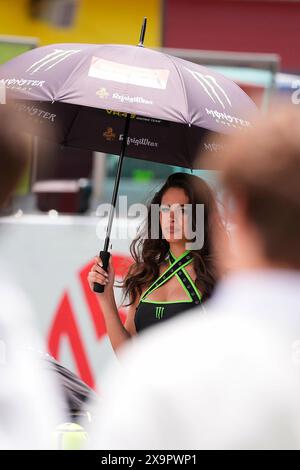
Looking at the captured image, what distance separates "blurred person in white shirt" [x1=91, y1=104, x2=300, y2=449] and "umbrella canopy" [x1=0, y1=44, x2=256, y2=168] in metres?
1.57

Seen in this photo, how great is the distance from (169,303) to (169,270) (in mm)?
185

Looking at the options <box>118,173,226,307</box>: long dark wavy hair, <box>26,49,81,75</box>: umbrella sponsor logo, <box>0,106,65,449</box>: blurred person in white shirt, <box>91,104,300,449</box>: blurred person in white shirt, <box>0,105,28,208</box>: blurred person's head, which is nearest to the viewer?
<box>91,104,300,449</box>: blurred person in white shirt

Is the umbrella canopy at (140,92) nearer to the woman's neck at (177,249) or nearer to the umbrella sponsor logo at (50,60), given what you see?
the umbrella sponsor logo at (50,60)

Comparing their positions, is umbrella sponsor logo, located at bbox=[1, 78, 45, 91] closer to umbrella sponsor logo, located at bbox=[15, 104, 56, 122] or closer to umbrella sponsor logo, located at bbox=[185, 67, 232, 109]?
umbrella sponsor logo, located at bbox=[15, 104, 56, 122]

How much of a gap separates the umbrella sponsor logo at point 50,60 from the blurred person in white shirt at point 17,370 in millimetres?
1307

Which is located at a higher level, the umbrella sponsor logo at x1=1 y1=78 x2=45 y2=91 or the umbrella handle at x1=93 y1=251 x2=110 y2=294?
the umbrella sponsor logo at x1=1 y1=78 x2=45 y2=91

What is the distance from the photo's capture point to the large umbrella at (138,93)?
320 cm

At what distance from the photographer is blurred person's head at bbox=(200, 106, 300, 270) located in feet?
5.10

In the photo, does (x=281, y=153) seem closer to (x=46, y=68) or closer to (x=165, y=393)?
(x=165, y=393)

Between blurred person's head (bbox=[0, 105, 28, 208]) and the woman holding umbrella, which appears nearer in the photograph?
blurred person's head (bbox=[0, 105, 28, 208])

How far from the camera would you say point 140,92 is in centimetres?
319

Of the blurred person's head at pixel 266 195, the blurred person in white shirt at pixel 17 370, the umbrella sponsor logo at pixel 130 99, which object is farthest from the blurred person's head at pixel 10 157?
the umbrella sponsor logo at pixel 130 99

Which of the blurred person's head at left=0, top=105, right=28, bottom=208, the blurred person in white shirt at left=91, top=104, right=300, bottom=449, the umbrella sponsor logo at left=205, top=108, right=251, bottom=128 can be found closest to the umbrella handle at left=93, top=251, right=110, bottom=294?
the umbrella sponsor logo at left=205, top=108, right=251, bottom=128

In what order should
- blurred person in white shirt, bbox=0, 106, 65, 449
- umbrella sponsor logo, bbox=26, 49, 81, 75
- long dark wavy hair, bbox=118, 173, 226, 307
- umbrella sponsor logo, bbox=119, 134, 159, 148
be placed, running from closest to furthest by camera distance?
blurred person in white shirt, bbox=0, 106, 65, 449, umbrella sponsor logo, bbox=26, 49, 81, 75, long dark wavy hair, bbox=118, 173, 226, 307, umbrella sponsor logo, bbox=119, 134, 159, 148
